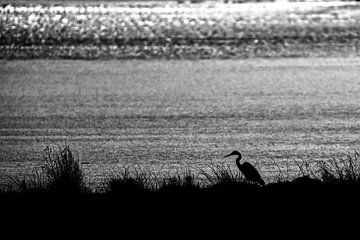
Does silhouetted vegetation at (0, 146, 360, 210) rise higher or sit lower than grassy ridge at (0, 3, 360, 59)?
lower

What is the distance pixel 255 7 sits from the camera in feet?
177

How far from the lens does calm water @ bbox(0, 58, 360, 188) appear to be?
18.4 meters

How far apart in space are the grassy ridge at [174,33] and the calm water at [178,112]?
7.13 feet

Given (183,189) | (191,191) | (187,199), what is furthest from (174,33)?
(187,199)

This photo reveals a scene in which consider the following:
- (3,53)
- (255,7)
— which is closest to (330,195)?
(3,53)

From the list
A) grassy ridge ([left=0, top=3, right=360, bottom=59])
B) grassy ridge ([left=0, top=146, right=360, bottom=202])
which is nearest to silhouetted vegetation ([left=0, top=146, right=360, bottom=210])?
grassy ridge ([left=0, top=146, right=360, bottom=202])

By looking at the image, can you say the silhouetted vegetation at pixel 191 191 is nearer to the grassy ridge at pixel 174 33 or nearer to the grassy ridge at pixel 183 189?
the grassy ridge at pixel 183 189

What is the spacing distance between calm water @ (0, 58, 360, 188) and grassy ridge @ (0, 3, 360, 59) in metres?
2.17

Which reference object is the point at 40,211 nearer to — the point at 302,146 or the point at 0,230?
the point at 0,230

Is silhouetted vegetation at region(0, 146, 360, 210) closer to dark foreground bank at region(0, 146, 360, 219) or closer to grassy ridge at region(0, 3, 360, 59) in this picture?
dark foreground bank at region(0, 146, 360, 219)

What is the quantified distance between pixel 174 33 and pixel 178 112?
52.1 feet

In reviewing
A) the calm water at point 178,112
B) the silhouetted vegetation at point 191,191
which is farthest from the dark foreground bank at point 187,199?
the calm water at point 178,112

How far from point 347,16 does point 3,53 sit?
58.0ft

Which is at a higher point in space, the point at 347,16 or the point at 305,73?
the point at 347,16
